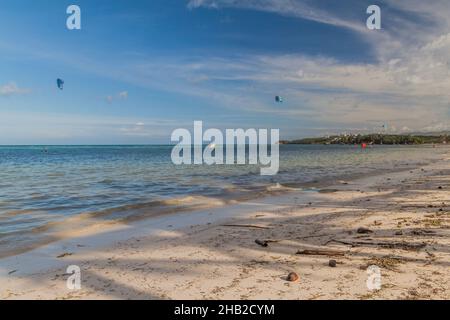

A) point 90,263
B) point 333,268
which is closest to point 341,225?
point 333,268

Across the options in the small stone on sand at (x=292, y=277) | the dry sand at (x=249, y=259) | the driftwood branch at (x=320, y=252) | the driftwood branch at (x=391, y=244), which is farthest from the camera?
the driftwood branch at (x=391, y=244)

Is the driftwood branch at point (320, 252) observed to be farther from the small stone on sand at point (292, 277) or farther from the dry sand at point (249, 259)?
the small stone on sand at point (292, 277)

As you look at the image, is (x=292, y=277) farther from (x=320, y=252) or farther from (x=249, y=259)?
(x=320, y=252)

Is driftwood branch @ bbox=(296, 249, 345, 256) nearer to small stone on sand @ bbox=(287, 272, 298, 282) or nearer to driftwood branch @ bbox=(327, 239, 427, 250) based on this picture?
driftwood branch @ bbox=(327, 239, 427, 250)

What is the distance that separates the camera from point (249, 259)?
24.0ft

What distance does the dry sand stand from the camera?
5746 millimetres

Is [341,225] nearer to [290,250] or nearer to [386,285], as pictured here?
[290,250]

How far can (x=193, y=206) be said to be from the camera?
50.2 ft

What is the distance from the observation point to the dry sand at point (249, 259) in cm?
575

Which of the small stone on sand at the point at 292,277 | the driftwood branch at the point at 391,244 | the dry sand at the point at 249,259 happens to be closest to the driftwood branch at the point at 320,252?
the dry sand at the point at 249,259

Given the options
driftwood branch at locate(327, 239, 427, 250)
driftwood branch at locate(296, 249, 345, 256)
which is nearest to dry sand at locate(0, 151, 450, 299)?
driftwood branch at locate(327, 239, 427, 250)

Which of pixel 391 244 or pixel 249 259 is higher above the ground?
pixel 391 244

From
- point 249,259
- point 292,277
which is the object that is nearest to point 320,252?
point 249,259

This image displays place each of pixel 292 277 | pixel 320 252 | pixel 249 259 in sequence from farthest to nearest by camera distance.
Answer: pixel 320 252 → pixel 249 259 → pixel 292 277
